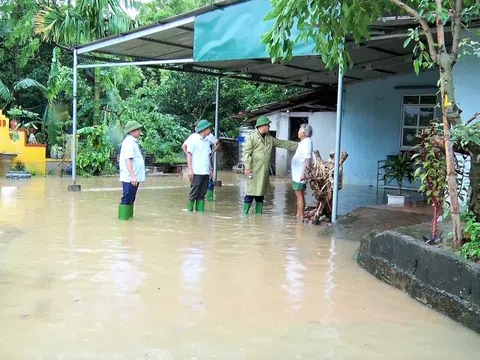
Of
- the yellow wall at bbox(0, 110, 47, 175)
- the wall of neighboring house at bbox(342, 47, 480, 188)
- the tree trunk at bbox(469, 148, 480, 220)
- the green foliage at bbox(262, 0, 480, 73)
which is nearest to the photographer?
the tree trunk at bbox(469, 148, 480, 220)

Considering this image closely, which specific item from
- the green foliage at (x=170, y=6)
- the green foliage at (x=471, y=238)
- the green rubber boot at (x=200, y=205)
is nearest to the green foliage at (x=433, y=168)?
the green foliage at (x=471, y=238)

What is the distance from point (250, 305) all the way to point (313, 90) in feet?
44.8

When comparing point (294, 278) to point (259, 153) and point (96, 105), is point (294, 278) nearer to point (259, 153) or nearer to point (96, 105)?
point (259, 153)

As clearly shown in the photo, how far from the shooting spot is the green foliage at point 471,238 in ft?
14.6

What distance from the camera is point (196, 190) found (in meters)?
9.91

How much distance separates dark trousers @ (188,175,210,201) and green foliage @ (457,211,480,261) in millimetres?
5307

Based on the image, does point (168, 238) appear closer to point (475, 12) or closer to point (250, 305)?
point (250, 305)

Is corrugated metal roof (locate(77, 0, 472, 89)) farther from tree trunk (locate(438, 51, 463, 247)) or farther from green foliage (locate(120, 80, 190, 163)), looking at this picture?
green foliage (locate(120, 80, 190, 163))

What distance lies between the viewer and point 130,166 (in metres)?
8.54

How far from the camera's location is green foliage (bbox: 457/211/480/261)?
14.6ft

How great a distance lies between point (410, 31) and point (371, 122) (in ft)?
34.5

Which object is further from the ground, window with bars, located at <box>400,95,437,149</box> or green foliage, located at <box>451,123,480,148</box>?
window with bars, located at <box>400,95,437,149</box>

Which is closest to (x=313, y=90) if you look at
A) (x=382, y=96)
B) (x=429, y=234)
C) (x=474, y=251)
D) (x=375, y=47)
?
(x=382, y=96)

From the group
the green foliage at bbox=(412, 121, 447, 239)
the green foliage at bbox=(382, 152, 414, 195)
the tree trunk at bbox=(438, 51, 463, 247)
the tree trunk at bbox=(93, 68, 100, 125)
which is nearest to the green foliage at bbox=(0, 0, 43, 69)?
the tree trunk at bbox=(93, 68, 100, 125)
